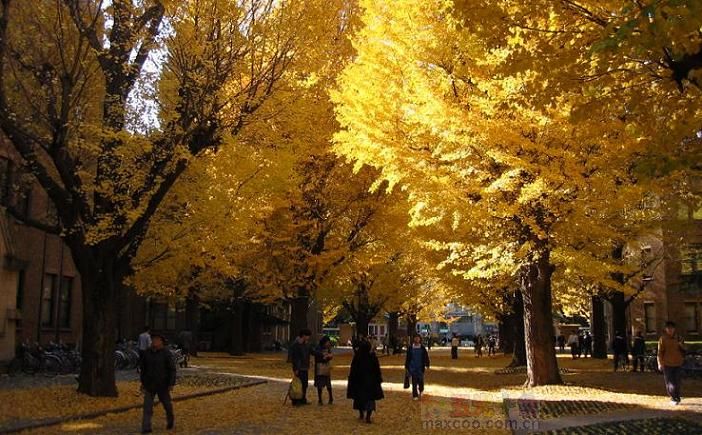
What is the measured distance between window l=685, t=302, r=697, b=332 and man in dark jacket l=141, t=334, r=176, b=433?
1440 inches

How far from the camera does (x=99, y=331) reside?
44.4 feet

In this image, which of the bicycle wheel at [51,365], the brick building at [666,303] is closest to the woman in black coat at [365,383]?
the bicycle wheel at [51,365]

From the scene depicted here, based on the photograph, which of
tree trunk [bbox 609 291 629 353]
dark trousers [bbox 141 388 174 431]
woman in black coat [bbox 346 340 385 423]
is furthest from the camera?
tree trunk [bbox 609 291 629 353]

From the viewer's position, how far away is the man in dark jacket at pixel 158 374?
33.6 feet

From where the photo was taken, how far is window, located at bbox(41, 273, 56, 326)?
2509 cm

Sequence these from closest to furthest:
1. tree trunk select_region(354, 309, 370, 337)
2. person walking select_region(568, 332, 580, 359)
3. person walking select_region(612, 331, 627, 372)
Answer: person walking select_region(612, 331, 627, 372) < person walking select_region(568, 332, 580, 359) < tree trunk select_region(354, 309, 370, 337)

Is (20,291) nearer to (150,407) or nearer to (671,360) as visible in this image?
(150,407)

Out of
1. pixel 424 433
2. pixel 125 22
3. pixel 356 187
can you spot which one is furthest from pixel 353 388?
pixel 356 187

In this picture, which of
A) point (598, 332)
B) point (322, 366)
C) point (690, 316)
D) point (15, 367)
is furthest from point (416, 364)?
point (690, 316)

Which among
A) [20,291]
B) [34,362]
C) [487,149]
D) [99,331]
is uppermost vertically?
[487,149]

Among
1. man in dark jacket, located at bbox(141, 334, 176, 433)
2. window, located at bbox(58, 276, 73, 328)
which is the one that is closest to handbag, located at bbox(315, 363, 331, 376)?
man in dark jacket, located at bbox(141, 334, 176, 433)

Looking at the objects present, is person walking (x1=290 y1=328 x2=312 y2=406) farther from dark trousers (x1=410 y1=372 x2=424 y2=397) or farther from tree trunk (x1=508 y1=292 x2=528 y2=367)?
tree trunk (x1=508 y1=292 x2=528 y2=367)

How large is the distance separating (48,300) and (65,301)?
121 centimetres

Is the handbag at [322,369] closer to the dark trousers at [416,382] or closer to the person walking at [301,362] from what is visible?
the person walking at [301,362]
